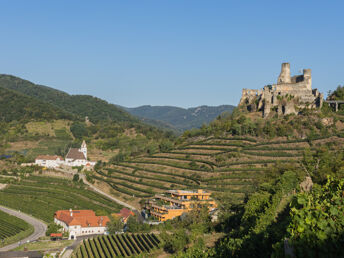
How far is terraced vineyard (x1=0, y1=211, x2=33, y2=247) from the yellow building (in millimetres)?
15214

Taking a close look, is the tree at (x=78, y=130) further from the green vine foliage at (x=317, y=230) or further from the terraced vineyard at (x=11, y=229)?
the green vine foliage at (x=317, y=230)

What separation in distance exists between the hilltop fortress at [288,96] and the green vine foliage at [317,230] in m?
52.9

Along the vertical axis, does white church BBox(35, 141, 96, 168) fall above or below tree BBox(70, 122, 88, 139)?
below

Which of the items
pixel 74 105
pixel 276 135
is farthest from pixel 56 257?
pixel 74 105

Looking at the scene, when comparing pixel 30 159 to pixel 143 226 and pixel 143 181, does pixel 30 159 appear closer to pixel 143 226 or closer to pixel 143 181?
pixel 143 181

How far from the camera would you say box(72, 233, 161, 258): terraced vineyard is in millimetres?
36906

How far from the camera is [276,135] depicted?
5741 centimetres

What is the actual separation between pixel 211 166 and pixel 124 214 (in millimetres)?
13819

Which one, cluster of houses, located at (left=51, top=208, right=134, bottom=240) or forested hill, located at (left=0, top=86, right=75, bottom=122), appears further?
forested hill, located at (left=0, top=86, right=75, bottom=122)

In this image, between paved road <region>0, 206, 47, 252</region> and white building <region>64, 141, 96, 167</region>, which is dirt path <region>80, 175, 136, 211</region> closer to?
paved road <region>0, 206, 47, 252</region>

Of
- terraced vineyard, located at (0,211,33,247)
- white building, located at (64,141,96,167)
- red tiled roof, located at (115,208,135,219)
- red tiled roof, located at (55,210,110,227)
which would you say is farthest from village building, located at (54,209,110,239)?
white building, located at (64,141,96,167)

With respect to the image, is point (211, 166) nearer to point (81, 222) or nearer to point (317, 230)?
point (81, 222)

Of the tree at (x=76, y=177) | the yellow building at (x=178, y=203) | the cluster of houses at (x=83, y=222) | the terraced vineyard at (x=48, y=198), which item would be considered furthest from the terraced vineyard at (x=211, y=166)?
the cluster of houses at (x=83, y=222)

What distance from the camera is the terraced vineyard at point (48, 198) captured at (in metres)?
55.6
